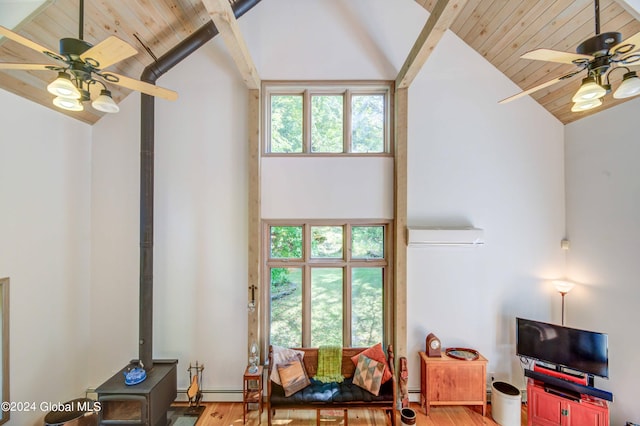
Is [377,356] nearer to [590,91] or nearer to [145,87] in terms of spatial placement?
[590,91]

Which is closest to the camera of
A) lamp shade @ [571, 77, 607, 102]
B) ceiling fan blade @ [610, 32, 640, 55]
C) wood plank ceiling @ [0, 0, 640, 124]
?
ceiling fan blade @ [610, 32, 640, 55]

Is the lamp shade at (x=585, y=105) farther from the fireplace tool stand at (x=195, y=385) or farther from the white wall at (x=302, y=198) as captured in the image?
the fireplace tool stand at (x=195, y=385)

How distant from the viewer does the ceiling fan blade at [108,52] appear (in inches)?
68.5

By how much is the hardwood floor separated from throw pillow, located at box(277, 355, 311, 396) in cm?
49

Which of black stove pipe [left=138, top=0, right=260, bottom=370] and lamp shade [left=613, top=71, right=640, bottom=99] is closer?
lamp shade [left=613, top=71, right=640, bottom=99]

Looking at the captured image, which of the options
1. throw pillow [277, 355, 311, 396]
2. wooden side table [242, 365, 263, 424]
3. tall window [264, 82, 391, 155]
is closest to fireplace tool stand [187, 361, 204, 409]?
wooden side table [242, 365, 263, 424]

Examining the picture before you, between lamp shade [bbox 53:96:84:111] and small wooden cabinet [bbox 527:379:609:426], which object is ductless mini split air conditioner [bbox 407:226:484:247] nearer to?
small wooden cabinet [bbox 527:379:609:426]

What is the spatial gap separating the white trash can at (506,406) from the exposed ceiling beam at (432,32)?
403cm

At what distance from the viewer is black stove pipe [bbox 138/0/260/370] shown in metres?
3.33

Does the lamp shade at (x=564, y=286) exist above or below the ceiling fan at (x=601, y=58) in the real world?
below

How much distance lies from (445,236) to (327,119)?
231 cm

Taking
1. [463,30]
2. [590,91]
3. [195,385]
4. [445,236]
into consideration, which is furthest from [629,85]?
[195,385]

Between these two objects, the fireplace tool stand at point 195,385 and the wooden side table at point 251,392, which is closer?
the wooden side table at point 251,392

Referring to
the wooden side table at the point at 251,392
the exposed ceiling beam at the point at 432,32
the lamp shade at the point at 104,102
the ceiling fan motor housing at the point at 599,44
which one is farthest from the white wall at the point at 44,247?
the ceiling fan motor housing at the point at 599,44
